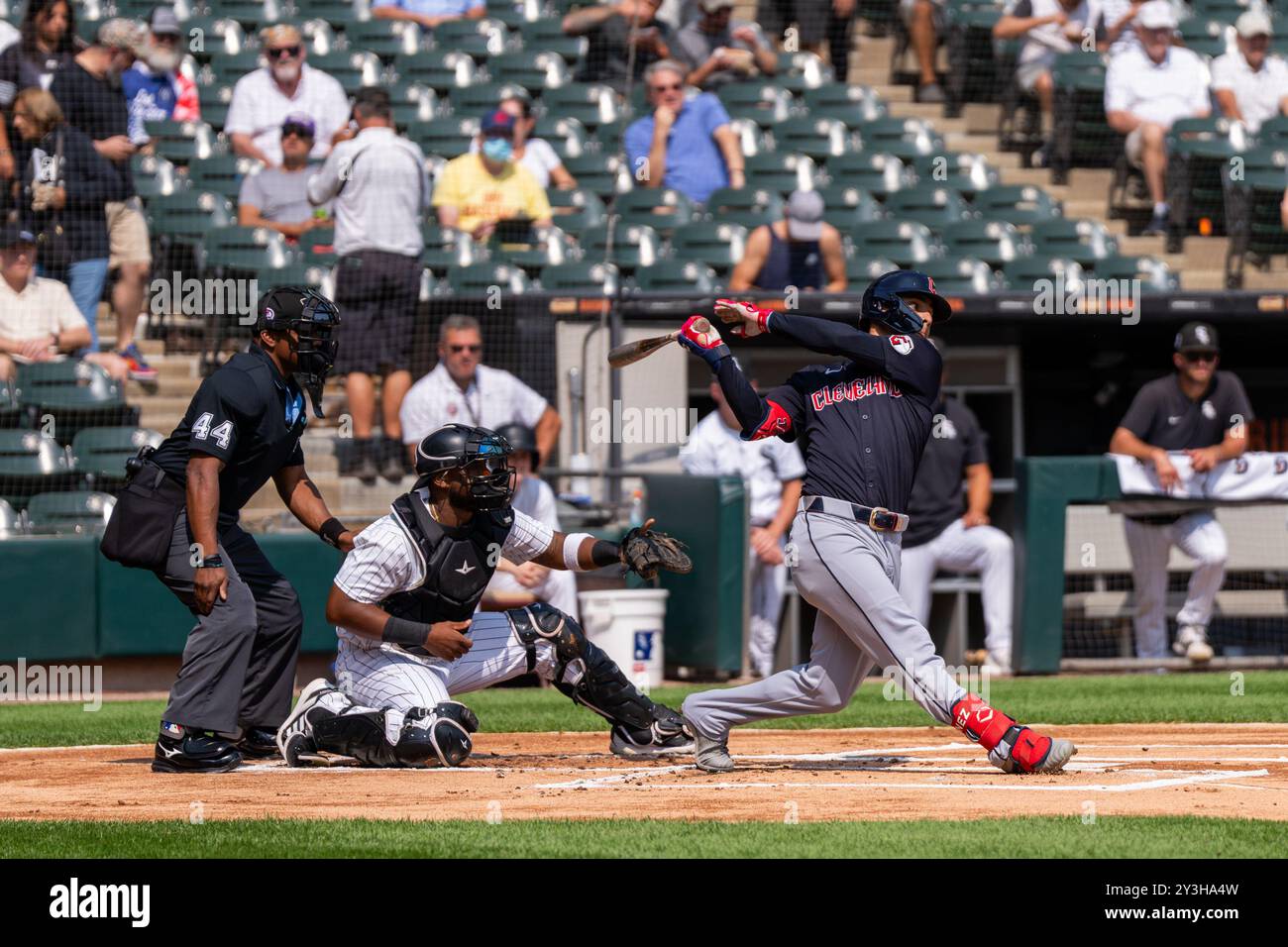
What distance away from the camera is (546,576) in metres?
11.0

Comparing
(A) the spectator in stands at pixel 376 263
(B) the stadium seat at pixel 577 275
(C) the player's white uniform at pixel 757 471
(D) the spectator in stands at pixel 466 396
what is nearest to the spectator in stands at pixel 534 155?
(B) the stadium seat at pixel 577 275

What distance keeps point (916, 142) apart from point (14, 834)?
38.6ft

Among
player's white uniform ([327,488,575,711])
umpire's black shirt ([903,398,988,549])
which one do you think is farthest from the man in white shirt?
player's white uniform ([327,488,575,711])

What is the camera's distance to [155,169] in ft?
45.5

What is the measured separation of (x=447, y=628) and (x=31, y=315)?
617 cm

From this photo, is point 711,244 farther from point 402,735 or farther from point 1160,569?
point 402,735

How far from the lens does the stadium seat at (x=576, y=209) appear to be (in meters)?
14.2

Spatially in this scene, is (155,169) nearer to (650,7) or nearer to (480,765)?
(650,7)

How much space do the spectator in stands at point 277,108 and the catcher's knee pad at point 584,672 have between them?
7601mm

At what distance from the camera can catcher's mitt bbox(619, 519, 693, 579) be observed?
6.83m

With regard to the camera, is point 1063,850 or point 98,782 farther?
point 98,782

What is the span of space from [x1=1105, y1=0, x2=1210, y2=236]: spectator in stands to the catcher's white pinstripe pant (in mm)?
4077

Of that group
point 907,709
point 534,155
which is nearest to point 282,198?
point 534,155
